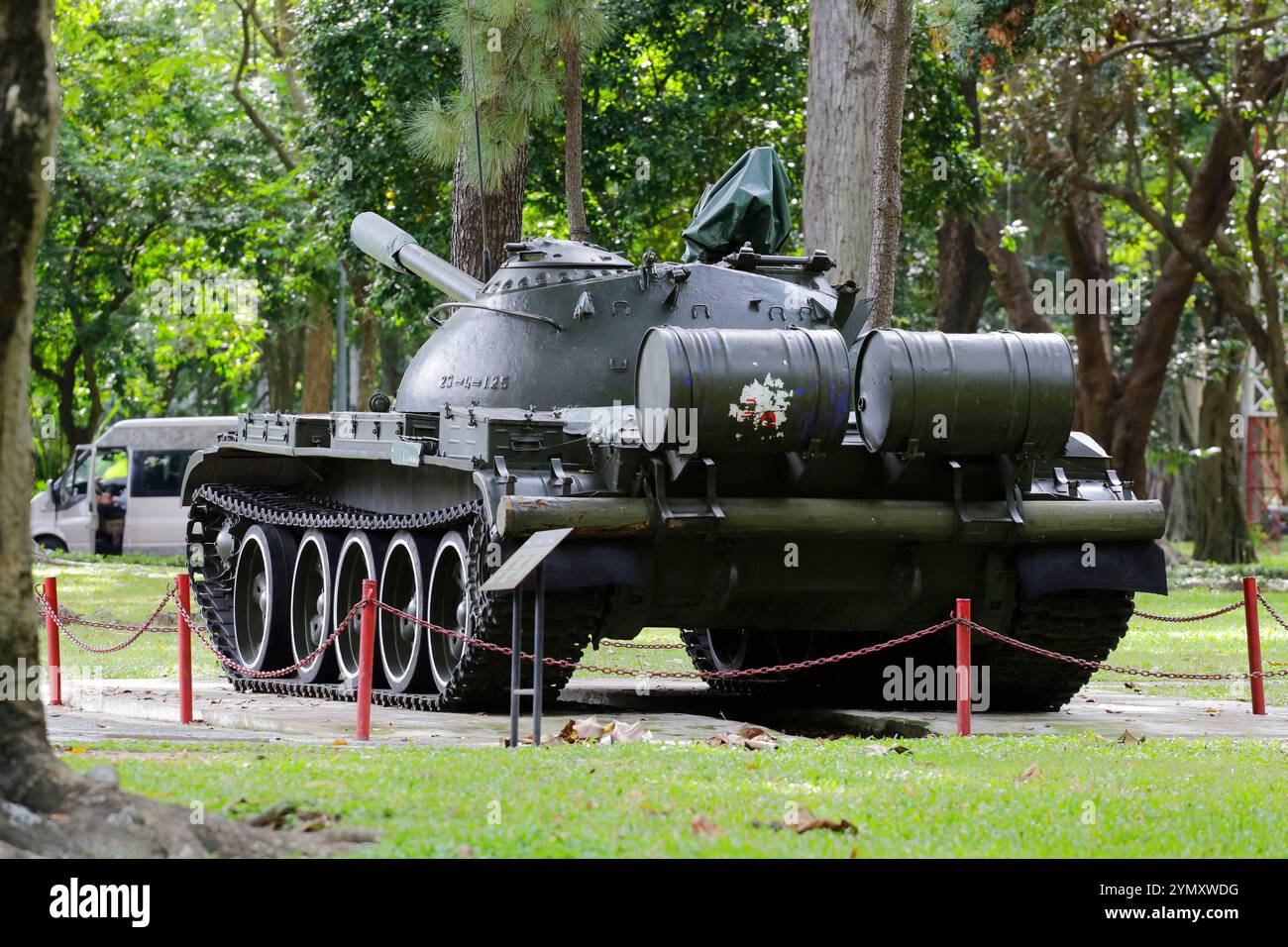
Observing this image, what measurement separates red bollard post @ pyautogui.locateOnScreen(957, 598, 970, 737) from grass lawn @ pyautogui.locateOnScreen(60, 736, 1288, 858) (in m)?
0.80

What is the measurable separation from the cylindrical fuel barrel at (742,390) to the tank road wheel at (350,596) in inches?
141

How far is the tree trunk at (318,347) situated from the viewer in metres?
33.7

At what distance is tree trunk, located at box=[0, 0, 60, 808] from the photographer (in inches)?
250

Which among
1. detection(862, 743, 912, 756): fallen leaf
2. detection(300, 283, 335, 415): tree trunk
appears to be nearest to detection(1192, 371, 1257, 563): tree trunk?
detection(300, 283, 335, 415): tree trunk

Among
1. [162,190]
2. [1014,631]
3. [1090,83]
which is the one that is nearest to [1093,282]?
[1090,83]

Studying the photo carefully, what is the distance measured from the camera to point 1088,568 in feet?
38.4

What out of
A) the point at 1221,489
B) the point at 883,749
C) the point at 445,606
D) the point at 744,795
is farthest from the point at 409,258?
the point at 1221,489

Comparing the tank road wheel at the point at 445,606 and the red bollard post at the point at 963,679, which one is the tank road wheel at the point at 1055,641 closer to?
the red bollard post at the point at 963,679

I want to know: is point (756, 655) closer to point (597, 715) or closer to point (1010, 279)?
point (597, 715)

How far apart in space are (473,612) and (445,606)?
4.05 feet

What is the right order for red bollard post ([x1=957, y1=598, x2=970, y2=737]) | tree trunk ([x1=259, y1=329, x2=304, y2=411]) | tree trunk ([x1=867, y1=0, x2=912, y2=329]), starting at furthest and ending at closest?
1. tree trunk ([x1=259, y1=329, x2=304, y2=411])
2. tree trunk ([x1=867, y1=0, x2=912, y2=329])
3. red bollard post ([x1=957, y1=598, x2=970, y2=737])

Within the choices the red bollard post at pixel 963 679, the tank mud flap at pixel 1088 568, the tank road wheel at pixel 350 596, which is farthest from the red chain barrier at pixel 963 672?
the tank road wheel at pixel 350 596

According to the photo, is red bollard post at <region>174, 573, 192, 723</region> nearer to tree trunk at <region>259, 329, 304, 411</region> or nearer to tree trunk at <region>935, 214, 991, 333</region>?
tree trunk at <region>935, 214, 991, 333</region>

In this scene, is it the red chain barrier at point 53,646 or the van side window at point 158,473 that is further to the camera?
the van side window at point 158,473
